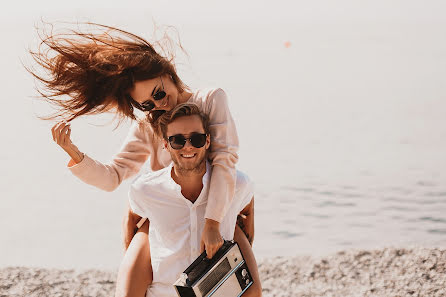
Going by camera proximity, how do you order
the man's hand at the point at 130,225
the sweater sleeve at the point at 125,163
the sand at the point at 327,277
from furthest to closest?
the sand at the point at 327,277 < the man's hand at the point at 130,225 < the sweater sleeve at the point at 125,163

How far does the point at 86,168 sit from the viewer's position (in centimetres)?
314

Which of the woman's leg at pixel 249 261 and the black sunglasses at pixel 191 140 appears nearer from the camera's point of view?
the black sunglasses at pixel 191 140

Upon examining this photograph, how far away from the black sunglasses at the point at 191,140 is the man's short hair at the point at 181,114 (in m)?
0.06

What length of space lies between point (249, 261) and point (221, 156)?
467 mm

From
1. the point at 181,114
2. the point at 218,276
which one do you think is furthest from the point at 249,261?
the point at 181,114

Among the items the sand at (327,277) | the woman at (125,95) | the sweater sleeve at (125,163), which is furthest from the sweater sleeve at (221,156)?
the sand at (327,277)

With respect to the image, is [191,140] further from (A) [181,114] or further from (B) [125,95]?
(B) [125,95]

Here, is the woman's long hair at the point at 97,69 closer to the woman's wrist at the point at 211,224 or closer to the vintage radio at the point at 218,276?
the woman's wrist at the point at 211,224

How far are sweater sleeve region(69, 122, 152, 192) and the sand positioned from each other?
1839 mm

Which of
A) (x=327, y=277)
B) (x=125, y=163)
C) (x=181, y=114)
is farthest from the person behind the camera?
(x=327, y=277)

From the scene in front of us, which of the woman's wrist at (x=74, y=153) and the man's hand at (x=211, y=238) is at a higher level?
the woman's wrist at (x=74, y=153)

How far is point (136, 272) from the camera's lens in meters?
3.13

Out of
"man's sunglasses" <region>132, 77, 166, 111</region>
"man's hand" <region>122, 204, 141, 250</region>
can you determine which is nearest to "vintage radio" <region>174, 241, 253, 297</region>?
"man's hand" <region>122, 204, 141, 250</region>

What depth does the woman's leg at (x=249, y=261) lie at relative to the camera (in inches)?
122
